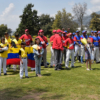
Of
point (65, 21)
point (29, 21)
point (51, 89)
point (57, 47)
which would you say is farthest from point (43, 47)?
point (29, 21)

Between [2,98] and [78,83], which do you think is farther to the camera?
[78,83]

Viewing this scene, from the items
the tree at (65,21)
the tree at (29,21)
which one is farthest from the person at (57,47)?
the tree at (29,21)

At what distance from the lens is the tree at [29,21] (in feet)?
225

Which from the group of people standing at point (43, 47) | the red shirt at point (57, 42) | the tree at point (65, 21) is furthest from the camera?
the tree at point (65, 21)

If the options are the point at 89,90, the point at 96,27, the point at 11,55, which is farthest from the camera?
the point at 96,27

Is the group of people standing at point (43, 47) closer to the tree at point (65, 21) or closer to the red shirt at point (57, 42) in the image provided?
the red shirt at point (57, 42)

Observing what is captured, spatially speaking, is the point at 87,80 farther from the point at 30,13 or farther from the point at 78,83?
the point at 30,13

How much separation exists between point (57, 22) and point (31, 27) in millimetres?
11828

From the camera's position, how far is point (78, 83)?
6.20m

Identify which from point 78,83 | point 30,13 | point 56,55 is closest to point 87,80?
point 78,83

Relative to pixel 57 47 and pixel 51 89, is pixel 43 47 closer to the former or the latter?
pixel 57 47

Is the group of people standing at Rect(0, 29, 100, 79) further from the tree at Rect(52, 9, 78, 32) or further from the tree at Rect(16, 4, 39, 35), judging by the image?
the tree at Rect(16, 4, 39, 35)

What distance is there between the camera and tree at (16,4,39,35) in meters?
68.6

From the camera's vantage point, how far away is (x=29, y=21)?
69.9m
